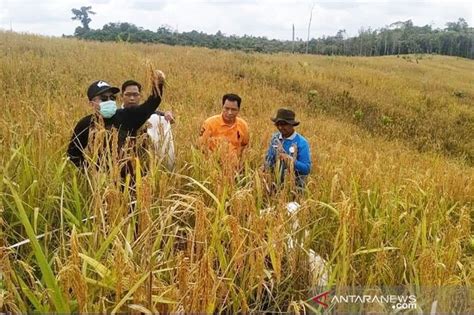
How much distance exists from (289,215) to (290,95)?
10.5m

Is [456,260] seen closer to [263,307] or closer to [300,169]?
[263,307]

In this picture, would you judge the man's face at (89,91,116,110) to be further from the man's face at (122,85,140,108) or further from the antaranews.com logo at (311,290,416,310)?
the antaranews.com logo at (311,290,416,310)

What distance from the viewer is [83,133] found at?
3.04 metres

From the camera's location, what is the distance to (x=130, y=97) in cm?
366

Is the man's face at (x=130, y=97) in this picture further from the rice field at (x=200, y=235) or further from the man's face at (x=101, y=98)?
the rice field at (x=200, y=235)

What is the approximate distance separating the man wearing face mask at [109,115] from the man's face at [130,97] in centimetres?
14

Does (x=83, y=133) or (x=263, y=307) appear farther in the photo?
(x=83, y=133)

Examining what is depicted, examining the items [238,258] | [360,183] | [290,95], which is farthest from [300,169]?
[290,95]

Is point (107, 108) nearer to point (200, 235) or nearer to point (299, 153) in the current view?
point (299, 153)

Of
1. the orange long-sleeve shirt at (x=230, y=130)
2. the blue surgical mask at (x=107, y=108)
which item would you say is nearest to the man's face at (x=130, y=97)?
the blue surgical mask at (x=107, y=108)

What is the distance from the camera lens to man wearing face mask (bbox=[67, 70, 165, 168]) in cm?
285

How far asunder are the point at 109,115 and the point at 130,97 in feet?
1.83

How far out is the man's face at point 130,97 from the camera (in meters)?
3.65

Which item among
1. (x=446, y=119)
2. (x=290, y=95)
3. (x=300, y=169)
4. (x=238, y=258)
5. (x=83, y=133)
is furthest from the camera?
(x=446, y=119)
